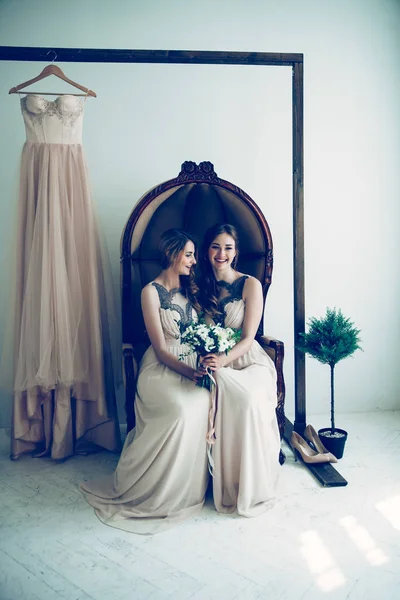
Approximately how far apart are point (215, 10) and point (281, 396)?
2.85m

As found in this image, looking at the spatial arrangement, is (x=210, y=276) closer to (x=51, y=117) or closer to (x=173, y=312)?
(x=173, y=312)

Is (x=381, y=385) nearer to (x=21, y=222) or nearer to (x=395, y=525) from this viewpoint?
(x=395, y=525)

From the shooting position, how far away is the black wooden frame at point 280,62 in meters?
3.10

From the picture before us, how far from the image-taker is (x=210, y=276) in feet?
11.2

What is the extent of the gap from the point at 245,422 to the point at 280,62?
224 centimetres

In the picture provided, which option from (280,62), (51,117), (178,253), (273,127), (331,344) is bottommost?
(331,344)

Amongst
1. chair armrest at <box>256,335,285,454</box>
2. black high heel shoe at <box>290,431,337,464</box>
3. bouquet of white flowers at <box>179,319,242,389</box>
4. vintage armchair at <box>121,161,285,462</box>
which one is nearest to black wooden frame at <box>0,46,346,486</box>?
black high heel shoe at <box>290,431,337,464</box>

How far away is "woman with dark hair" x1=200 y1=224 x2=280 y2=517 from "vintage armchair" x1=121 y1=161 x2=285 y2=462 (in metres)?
0.20

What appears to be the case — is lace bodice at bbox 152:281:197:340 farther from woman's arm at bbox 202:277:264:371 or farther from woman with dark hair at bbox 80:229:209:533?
woman's arm at bbox 202:277:264:371

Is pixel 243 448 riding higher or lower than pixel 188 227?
lower

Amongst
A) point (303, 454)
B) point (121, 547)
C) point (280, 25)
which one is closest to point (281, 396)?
point (303, 454)

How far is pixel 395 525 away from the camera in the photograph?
2537 mm

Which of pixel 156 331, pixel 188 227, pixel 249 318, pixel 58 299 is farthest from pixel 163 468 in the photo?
pixel 188 227

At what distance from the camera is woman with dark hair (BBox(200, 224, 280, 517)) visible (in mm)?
2711
